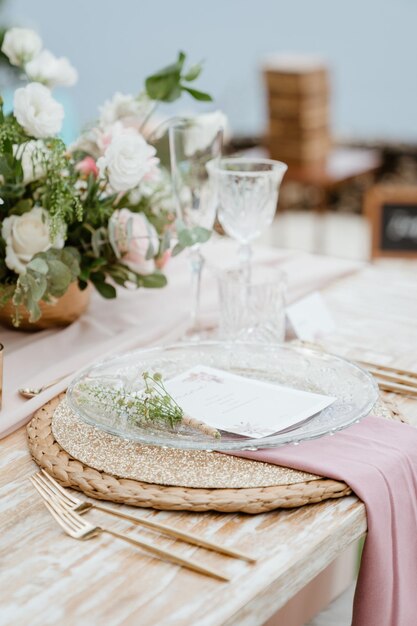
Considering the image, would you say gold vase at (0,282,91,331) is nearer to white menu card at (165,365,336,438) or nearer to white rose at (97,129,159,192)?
white rose at (97,129,159,192)

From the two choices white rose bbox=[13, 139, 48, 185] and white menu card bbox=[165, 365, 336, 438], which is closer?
white menu card bbox=[165, 365, 336, 438]

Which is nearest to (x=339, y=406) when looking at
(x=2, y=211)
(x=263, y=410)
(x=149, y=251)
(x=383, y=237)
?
(x=263, y=410)

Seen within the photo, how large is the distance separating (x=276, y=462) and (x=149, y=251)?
19.5 inches

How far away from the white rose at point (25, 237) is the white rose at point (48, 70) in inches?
9.2

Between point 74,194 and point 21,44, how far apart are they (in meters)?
0.28

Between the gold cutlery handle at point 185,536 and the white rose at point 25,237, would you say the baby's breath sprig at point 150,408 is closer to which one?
the gold cutlery handle at point 185,536

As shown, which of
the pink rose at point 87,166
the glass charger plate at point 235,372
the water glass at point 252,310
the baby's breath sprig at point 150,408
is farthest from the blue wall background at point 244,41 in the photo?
the baby's breath sprig at point 150,408

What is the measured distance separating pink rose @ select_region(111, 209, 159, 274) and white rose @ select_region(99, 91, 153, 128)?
175 mm

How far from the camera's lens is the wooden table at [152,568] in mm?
644

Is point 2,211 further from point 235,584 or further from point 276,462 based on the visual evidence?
point 235,584

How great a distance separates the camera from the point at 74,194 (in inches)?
45.8

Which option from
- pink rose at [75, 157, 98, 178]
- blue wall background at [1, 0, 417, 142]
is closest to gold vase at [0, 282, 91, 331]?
pink rose at [75, 157, 98, 178]

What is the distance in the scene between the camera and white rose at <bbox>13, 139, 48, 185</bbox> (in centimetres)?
116

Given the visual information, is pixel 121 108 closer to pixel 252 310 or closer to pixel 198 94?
Result: pixel 198 94
